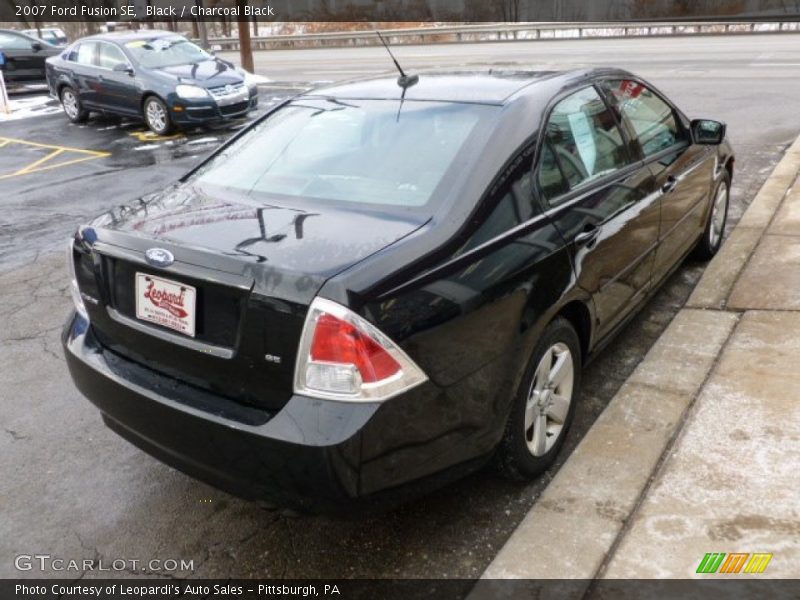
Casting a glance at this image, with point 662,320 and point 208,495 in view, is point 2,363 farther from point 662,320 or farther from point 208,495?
point 662,320

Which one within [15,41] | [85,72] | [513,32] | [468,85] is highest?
[513,32]

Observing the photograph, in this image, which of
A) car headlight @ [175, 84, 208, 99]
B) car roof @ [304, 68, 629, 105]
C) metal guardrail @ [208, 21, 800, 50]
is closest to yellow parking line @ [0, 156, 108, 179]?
car headlight @ [175, 84, 208, 99]

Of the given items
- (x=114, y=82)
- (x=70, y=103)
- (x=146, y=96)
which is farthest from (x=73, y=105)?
(x=146, y=96)

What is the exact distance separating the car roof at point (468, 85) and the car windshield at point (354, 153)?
74mm

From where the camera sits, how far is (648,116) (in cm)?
415

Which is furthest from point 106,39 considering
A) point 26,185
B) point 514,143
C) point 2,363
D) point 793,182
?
point 514,143

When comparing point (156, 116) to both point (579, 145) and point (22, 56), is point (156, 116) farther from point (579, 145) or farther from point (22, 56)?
point (579, 145)

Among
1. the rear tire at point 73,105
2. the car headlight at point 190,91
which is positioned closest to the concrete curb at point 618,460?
the car headlight at point 190,91

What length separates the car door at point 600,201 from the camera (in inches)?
120

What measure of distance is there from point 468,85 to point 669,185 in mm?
1431

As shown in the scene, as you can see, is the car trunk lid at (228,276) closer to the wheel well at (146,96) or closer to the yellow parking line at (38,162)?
the yellow parking line at (38,162)

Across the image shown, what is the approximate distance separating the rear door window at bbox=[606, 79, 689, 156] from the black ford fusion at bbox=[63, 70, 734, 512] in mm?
302

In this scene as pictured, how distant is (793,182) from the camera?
22.8 feet

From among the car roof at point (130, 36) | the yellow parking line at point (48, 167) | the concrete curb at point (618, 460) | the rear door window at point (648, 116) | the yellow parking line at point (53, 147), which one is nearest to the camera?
the concrete curb at point (618, 460)
